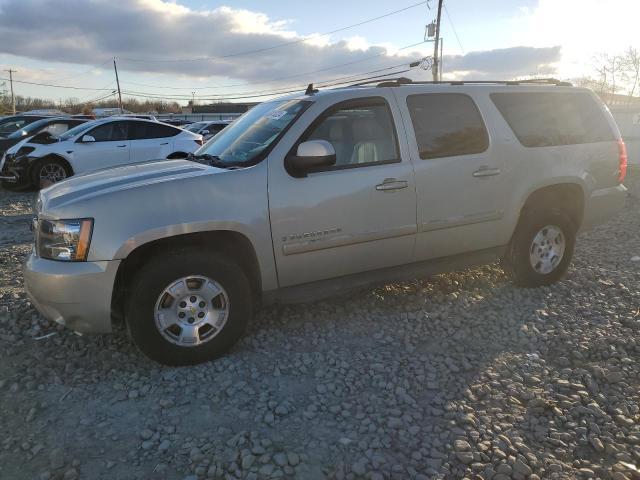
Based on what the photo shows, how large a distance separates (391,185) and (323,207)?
2.01 feet

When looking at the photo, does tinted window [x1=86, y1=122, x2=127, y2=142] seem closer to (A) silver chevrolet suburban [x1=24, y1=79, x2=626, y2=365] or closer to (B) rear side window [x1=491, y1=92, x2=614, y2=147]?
(A) silver chevrolet suburban [x1=24, y1=79, x2=626, y2=365]

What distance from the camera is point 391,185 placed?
3.80 metres

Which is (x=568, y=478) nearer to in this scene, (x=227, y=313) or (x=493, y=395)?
(x=493, y=395)

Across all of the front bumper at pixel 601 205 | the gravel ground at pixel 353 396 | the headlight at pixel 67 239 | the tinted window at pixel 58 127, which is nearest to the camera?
the gravel ground at pixel 353 396

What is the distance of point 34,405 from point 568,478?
9.84 feet

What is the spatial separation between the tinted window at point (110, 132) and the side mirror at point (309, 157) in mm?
8360

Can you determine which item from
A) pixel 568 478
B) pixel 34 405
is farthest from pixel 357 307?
pixel 34 405

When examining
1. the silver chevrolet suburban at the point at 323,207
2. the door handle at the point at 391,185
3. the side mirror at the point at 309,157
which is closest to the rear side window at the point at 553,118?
the silver chevrolet suburban at the point at 323,207

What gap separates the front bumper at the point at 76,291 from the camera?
303cm

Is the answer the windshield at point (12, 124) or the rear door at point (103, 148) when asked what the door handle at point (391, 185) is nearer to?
the rear door at point (103, 148)

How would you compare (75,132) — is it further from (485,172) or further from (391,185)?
(485,172)

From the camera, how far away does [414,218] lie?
13.0 ft

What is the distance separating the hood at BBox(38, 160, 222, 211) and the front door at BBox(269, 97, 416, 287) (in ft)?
1.97

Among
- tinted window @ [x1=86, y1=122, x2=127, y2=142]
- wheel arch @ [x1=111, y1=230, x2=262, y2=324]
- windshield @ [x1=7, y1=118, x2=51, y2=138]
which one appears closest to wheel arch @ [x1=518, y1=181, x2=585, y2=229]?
wheel arch @ [x1=111, y1=230, x2=262, y2=324]
